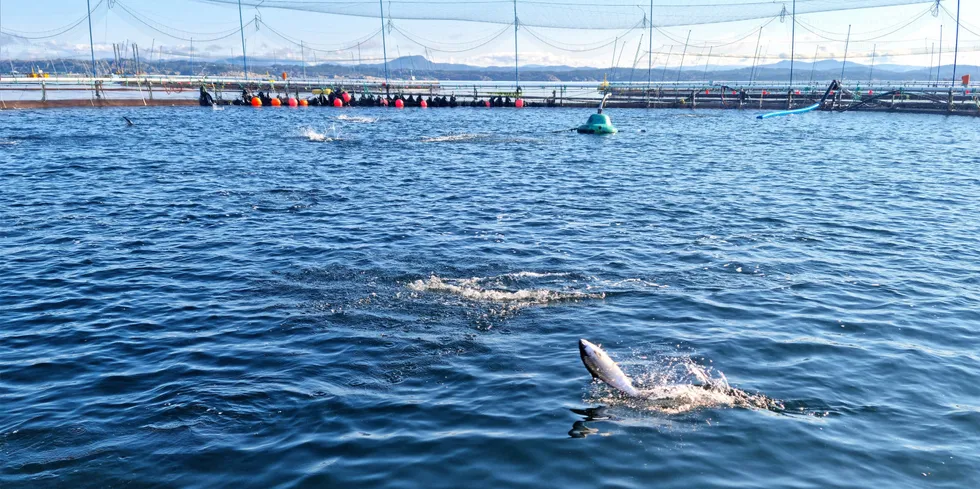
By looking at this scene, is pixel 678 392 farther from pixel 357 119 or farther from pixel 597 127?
pixel 357 119

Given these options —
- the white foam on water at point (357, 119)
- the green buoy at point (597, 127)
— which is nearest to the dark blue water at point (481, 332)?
the green buoy at point (597, 127)

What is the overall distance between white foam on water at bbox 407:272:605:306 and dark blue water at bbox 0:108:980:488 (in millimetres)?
72

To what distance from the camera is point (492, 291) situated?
13938mm

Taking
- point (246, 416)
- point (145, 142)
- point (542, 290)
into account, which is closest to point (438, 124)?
point (145, 142)

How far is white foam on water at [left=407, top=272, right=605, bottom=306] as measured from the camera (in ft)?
44.5

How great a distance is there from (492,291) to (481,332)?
6.61 ft

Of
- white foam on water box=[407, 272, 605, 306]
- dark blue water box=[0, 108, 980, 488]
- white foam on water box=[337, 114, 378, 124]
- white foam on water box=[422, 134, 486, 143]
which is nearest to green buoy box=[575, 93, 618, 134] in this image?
white foam on water box=[422, 134, 486, 143]

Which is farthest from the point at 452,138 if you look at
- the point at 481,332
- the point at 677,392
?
the point at 677,392

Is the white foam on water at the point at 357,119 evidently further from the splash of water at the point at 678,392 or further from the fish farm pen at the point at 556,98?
the splash of water at the point at 678,392

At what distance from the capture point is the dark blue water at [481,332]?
8312mm

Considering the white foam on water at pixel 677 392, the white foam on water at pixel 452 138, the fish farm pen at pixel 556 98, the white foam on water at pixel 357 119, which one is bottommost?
the white foam on water at pixel 677 392

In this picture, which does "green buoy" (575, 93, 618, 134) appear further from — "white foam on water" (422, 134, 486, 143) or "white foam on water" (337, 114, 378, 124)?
"white foam on water" (337, 114, 378, 124)

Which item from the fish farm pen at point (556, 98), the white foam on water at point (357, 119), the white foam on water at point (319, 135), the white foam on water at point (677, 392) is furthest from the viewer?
the fish farm pen at point (556, 98)

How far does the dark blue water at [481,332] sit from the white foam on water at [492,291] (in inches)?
2.8
